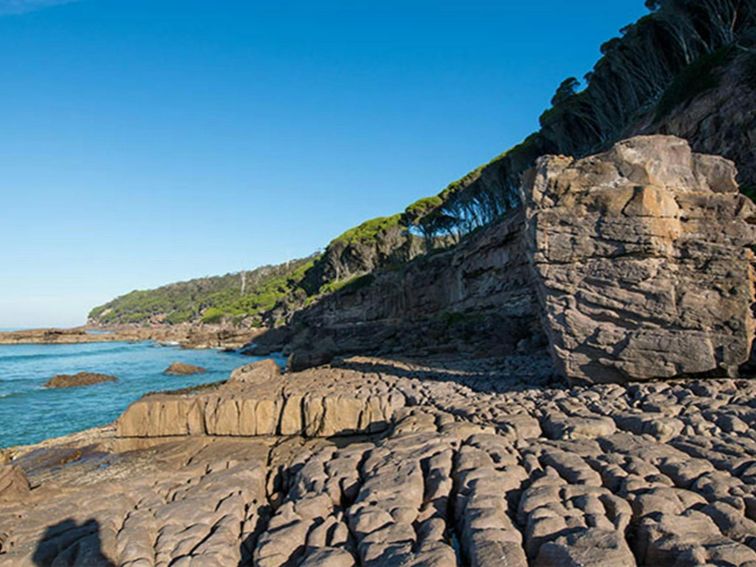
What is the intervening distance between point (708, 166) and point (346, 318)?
42999mm

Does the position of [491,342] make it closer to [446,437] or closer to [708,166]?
[708,166]

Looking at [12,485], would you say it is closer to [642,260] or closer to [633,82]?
[642,260]

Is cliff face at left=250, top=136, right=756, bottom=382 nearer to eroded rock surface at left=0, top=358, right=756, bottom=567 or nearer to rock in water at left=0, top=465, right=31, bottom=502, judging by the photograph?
eroded rock surface at left=0, top=358, right=756, bottom=567

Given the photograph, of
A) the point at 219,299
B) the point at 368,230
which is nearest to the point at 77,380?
the point at 368,230

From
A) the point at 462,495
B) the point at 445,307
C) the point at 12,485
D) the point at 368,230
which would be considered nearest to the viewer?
the point at 462,495

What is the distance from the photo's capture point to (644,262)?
10531mm

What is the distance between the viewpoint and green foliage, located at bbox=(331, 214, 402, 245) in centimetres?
6688

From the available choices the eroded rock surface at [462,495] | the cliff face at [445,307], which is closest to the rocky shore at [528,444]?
the eroded rock surface at [462,495]

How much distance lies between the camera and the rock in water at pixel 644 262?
10164mm

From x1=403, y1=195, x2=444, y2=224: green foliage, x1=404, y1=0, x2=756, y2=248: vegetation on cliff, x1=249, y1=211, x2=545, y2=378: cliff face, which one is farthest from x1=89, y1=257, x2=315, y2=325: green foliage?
x1=404, y1=0, x2=756, y2=248: vegetation on cliff

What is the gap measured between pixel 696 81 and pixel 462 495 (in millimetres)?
25969

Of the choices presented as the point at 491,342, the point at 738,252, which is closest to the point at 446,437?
the point at 738,252

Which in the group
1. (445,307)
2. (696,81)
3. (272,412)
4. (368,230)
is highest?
(368,230)

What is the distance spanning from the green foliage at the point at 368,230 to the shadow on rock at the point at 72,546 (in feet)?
196
